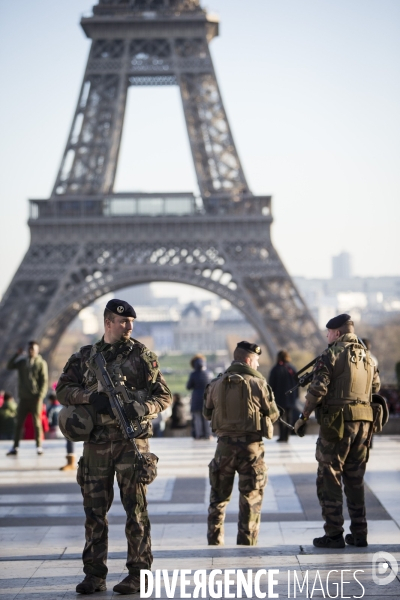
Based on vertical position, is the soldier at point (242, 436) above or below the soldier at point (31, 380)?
below

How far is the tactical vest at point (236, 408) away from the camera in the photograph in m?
9.38

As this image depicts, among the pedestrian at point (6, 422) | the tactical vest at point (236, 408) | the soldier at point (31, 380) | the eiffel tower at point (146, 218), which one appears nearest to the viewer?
the tactical vest at point (236, 408)

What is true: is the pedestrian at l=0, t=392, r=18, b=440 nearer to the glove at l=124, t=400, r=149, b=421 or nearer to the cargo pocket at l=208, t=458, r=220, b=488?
the cargo pocket at l=208, t=458, r=220, b=488

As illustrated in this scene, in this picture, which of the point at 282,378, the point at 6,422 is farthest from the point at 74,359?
the point at 6,422

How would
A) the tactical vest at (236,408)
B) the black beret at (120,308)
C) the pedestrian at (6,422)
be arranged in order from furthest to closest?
1. the pedestrian at (6,422)
2. the tactical vest at (236,408)
3. the black beret at (120,308)

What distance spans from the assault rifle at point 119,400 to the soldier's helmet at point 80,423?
0.61ft

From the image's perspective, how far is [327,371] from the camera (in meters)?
9.07

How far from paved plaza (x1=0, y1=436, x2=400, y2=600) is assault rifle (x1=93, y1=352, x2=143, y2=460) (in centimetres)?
100

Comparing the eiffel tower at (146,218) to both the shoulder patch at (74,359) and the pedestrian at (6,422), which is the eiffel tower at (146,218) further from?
the shoulder patch at (74,359)

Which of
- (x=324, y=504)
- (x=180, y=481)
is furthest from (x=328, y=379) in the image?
(x=180, y=481)

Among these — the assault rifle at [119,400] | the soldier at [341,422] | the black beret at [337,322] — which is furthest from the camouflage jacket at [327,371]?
the assault rifle at [119,400]

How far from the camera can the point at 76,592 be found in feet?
24.0

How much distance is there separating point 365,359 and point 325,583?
2.40 meters

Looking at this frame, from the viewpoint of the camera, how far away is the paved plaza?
7539 millimetres
